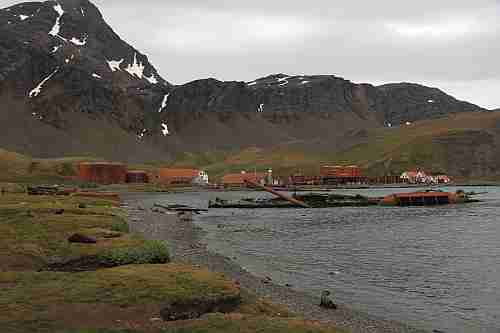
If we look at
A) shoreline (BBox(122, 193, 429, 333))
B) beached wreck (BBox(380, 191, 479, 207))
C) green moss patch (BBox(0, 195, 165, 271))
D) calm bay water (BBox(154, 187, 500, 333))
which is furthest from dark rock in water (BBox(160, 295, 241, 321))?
beached wreck (BBox(380, 191, 479, 207))

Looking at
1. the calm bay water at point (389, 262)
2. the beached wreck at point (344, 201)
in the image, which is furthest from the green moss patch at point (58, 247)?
the beached wreck at point (344, 201)

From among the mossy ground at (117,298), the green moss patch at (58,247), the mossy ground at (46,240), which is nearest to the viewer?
the mossy ground at (117,298)

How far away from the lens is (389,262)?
49.4 m

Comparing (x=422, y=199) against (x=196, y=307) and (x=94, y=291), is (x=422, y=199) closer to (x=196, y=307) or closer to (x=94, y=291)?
(x=196, y=307)

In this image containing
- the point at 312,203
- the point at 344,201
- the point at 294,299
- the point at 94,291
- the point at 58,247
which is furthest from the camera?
the point at 312,203

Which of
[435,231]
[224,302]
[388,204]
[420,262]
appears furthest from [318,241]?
[388,204]

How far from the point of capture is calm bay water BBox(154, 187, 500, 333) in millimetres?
31263

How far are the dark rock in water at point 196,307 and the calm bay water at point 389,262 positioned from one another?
11.7 meters

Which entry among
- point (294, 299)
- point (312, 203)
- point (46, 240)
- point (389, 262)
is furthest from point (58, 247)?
point (312, 203)

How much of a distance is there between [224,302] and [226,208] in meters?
114

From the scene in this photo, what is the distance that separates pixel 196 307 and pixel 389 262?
109ft

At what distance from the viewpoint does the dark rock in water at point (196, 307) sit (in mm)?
18844

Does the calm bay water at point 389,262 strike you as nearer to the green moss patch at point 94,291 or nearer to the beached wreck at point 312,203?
the green moss patch at point 94,291

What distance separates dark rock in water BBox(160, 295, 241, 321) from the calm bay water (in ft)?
38.3
